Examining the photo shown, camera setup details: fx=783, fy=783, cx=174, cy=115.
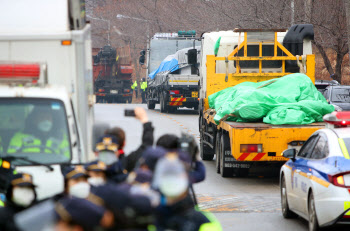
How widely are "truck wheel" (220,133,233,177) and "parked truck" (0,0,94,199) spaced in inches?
220

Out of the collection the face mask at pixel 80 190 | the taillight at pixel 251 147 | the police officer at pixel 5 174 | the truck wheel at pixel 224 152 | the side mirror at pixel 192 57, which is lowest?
the truck wheel at pixel 224 152

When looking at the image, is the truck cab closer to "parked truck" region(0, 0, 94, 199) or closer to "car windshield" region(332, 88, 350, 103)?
"parked truck" region(0, 0, 94, 199)

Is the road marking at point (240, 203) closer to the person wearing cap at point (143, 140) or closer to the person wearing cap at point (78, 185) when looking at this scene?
the person wearing cap at point (143, 140)

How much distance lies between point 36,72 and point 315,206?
338 centimetres

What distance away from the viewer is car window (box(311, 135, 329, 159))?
30.0ft

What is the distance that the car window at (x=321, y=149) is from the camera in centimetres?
913

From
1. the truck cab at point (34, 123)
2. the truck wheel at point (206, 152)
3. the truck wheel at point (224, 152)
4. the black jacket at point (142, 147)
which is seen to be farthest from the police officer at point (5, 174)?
the truck wheel at point (206, 152)

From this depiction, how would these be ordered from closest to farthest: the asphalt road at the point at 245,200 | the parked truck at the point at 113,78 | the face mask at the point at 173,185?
the face mask at the point at 173,185 < the asphalt road at the point at 245,200 < the parked truck at the point at 113,78

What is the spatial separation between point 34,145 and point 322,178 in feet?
10.4

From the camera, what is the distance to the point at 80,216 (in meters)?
3.41

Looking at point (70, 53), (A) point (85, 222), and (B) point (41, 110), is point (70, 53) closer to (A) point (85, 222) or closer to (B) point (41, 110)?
(B) point (41, 110)

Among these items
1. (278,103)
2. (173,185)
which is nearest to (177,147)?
(173,185)

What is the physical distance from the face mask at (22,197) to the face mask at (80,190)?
0.76 metres

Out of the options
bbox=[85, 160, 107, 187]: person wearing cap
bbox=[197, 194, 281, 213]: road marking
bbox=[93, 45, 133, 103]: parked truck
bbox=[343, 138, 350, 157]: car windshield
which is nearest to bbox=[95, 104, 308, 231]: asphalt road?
bbox=[197, 194, 281, 213]: road marking
